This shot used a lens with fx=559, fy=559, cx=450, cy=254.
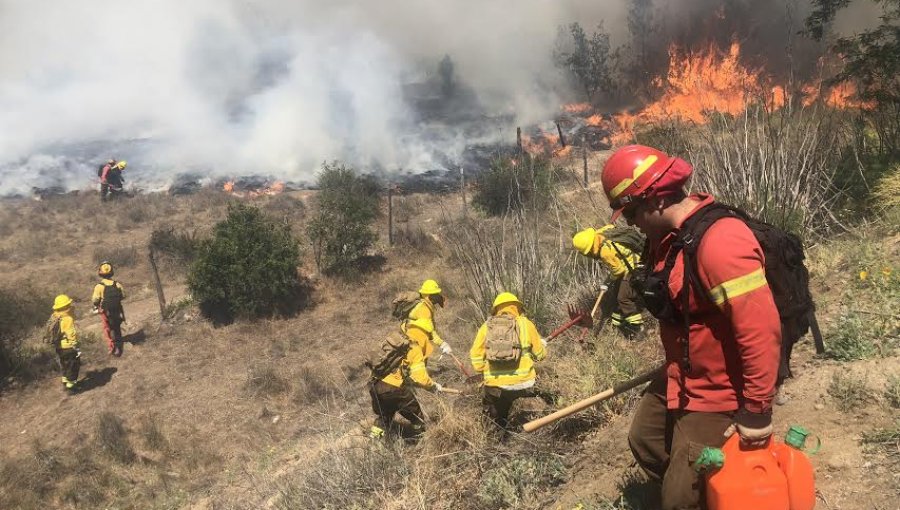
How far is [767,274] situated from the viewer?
1.95 meters

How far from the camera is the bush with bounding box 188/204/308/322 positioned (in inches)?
472

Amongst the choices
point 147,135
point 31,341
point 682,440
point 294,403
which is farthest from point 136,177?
point 682,440

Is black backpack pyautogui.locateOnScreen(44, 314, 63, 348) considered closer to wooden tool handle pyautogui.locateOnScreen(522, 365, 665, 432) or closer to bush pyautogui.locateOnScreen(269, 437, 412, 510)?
bush pyautogui.locateOnScreen(269, 437, 412, 510)

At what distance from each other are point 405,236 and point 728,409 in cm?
1430

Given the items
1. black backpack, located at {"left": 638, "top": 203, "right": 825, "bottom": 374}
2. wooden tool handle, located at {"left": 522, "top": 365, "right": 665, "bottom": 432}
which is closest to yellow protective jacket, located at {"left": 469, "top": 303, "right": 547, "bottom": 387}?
wooden tool handle, located at {"left": 522, "top": 365, "right": 665, "bottom": 432}

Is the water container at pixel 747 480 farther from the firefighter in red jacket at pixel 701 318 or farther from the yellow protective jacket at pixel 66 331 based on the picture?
the yellow protective jacket at pixel 66 331

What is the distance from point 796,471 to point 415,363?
327 centimetres

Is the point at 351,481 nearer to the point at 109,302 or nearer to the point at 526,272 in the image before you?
the point at 526,272

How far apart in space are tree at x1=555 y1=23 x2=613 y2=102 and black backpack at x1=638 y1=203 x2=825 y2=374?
109ft

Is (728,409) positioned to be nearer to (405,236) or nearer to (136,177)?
(405,236)

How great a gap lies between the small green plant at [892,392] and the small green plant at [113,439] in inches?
317

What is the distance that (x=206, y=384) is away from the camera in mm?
9445

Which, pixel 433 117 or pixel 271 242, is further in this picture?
pixel 433 117

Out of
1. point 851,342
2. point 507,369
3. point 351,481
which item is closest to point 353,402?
point 351,481
